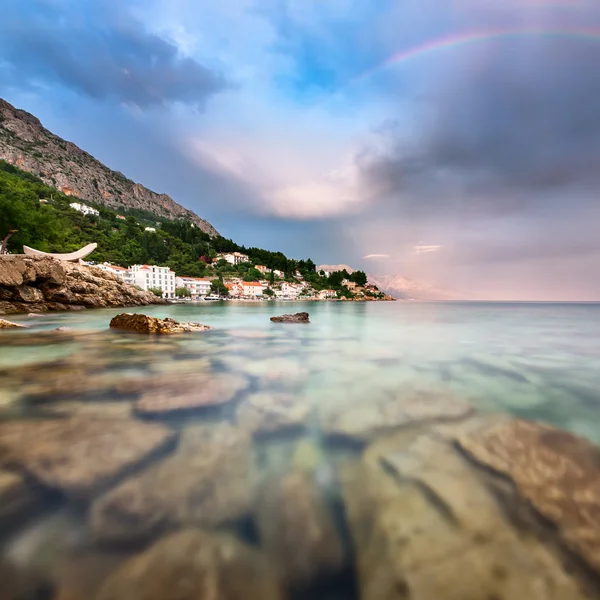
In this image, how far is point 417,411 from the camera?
4.46 metres

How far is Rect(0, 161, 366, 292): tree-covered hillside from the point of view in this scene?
115 feet

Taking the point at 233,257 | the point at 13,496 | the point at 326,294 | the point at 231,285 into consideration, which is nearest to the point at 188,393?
the point at 13,496

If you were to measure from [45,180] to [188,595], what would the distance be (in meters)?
187

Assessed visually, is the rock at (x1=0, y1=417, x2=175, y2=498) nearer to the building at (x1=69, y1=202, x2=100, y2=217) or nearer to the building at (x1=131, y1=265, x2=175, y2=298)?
the building at (x1=131, y1=265, x2=175, y2=298)

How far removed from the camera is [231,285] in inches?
3780

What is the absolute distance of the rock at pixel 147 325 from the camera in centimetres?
1219

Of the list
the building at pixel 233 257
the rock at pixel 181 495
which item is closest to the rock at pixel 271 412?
the rock at pixel 181 495

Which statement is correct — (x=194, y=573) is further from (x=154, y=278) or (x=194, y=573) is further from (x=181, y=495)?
(x=154, y=278)

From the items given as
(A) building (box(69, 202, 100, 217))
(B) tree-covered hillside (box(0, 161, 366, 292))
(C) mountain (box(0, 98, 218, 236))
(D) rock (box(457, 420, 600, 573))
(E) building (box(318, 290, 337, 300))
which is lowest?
(E) building (box(318, 290, 337, 300))

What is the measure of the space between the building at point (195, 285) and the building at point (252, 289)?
1154cm

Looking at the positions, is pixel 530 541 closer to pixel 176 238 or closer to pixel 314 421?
pixel 314 421

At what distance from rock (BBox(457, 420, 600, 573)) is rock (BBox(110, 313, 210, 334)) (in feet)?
38.2

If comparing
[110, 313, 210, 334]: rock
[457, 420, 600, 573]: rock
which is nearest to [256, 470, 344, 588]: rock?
[457, 420, 600, 573]: rock

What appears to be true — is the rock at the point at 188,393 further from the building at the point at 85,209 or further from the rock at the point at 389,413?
the building at the point at 85,209
